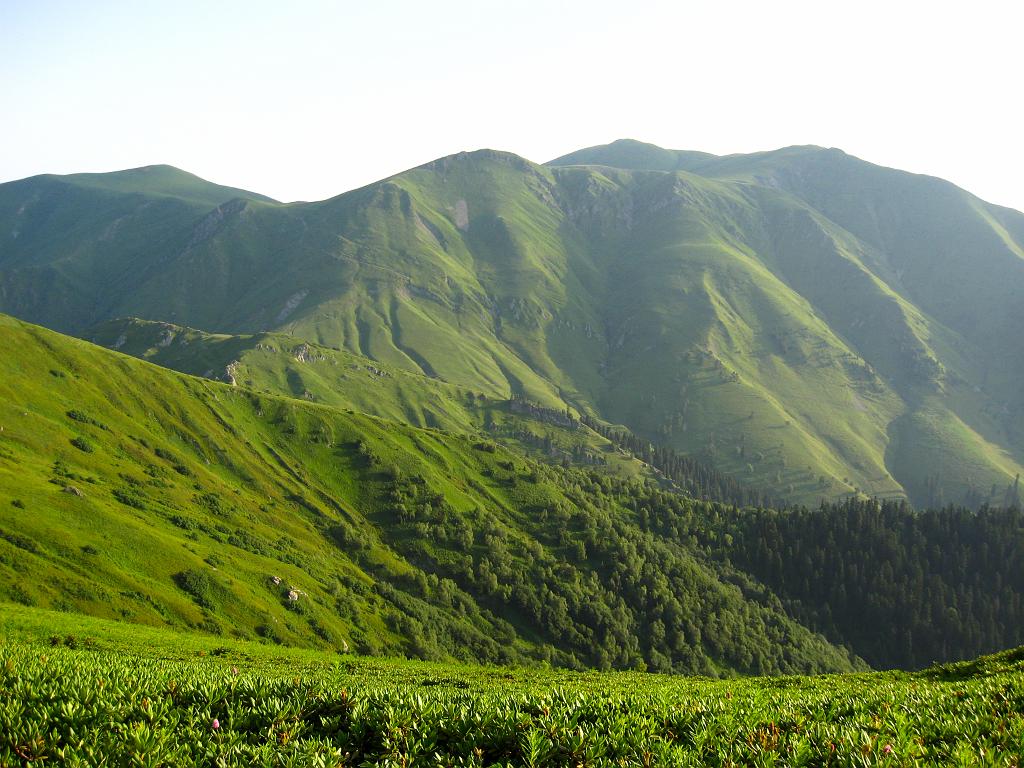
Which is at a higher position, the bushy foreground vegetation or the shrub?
the bushy foreground vegetation

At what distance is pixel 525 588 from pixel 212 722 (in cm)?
18458

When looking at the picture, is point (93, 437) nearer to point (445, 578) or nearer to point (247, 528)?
point (247, 528)

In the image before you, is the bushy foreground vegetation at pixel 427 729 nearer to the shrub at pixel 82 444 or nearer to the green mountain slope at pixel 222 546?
the green mountain slope at pixel 222 546

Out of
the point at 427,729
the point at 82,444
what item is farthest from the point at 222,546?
the point at 427,729

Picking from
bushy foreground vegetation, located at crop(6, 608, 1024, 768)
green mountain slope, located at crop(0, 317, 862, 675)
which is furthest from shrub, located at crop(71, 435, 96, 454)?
bushy foreground vegetation, located at crop(6, 608, 1024, 768)

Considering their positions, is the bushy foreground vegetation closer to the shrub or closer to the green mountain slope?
the green mountain slope

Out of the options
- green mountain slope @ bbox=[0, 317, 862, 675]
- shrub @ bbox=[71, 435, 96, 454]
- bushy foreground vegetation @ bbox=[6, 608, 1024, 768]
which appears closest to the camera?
bushy foreground vegetation @ bbox=[6, 608, 1024, 768]

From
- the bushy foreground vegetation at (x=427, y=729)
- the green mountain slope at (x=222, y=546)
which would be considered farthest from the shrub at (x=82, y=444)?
the bushy foreground vegetation at (x=427, y=729)

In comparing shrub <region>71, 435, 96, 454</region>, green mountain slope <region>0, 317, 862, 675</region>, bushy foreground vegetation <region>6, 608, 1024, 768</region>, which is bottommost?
green mountain slope <region>0, 317, 862, 675</region>

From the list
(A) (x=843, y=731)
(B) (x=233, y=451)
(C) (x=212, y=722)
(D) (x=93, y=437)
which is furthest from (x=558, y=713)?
(B) (x=233, y=451)

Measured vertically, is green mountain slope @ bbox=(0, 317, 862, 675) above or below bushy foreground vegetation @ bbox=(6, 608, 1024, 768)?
below

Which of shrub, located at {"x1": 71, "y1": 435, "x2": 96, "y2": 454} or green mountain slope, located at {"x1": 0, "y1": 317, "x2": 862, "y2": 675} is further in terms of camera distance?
shrub, located at {"x1": 71, "y1": 435, "x2": 96, "y2": 454}

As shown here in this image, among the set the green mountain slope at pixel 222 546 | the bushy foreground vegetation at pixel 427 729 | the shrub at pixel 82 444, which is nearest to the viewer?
the bushy foreground vegetation at pixel 427 729

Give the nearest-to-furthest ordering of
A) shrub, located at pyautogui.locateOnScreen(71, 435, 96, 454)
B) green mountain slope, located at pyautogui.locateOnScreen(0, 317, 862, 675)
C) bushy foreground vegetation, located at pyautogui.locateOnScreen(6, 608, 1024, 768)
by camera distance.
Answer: bushy foreground vegetation, located at pyautogui.locateOnScreen(6, 608, 1024, 768) < green mountain slope, located at pyautogui.locateOnScreen(0, 317, 862, 675) < shrub, located at pyautogui.locateOnScreen(71, 435, 96, 454)
